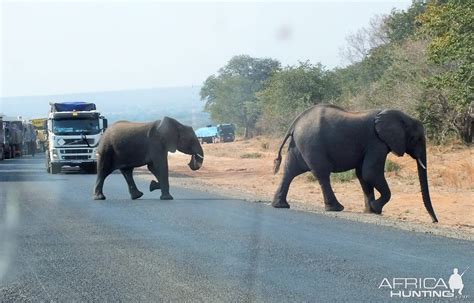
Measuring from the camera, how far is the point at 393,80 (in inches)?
1677

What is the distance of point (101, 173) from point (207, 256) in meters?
11.2

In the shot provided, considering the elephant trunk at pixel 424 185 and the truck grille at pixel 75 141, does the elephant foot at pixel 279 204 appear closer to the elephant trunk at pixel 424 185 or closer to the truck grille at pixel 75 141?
the elephant trunk at pixel 424 185

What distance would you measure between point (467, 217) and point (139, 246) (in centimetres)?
864

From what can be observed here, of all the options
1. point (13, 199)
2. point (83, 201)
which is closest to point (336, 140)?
point (83, 201)

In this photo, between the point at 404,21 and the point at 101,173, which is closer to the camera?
the point at 101,173

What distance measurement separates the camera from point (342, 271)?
10.6m

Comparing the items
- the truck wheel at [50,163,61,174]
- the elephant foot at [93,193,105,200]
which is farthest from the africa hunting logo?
the truck wheel at [50,163,61,174]

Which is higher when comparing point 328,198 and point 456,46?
point 456,46

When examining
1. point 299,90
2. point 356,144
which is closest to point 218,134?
point 299,90

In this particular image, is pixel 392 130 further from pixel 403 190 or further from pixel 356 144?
pixel 403 190

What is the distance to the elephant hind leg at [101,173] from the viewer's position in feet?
72.6

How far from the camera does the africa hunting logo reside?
9.15m

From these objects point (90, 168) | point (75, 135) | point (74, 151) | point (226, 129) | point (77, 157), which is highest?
point (75, 135)

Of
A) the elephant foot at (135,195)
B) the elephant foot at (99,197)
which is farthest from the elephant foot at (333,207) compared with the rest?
the elephant foot at (99,197)
